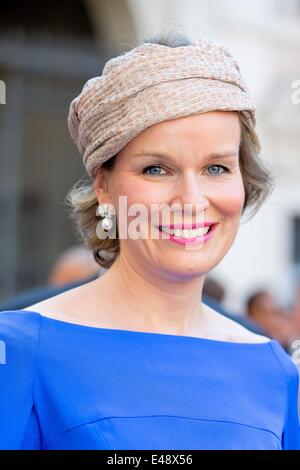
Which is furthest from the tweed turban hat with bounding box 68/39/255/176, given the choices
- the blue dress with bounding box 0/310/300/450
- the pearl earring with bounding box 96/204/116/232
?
the blue dress with bounding box 0/310/300/450

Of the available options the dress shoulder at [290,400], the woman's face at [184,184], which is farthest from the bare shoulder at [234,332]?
the woman's face at [184,184]

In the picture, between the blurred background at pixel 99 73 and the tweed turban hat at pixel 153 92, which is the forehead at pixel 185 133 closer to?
the tweed turban hat at pixel 153 92

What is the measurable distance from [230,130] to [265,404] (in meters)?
0.68

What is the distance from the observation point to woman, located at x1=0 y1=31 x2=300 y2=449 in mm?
2338

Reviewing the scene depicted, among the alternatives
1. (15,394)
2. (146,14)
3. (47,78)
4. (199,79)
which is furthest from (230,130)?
(146,14)

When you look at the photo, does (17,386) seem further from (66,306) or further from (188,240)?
(188,240)

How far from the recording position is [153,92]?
7.87 ft

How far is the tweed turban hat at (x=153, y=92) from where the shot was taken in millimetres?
2385

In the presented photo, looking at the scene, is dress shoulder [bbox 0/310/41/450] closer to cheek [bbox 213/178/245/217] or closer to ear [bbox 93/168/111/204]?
ear [bbox 93/168/111/204]

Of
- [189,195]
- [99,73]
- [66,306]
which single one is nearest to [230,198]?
[189,195]

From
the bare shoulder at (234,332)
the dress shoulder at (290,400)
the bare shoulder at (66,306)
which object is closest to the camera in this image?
the bare shoulder at (66,306)

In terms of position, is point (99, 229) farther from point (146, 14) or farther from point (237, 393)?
point (146, 14)

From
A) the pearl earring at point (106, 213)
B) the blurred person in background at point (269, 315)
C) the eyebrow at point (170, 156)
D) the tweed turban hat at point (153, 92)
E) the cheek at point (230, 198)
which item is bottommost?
the blurred person in background at point (269, 315)

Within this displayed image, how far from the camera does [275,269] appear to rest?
454 inches
